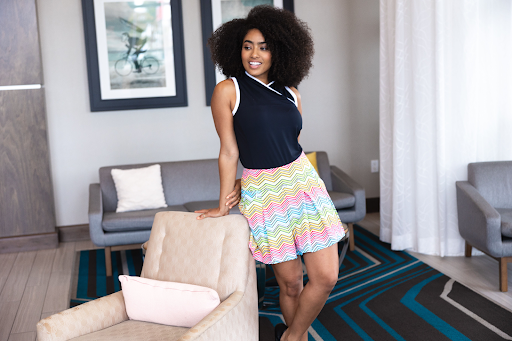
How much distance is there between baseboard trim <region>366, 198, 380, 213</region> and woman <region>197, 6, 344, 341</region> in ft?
10.3

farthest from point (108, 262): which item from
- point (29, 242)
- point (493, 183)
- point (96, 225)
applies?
point (493, 183)

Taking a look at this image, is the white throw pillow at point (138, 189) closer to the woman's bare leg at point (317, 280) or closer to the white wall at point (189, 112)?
the white wall at point (189, 112)

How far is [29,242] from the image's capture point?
13.6ft

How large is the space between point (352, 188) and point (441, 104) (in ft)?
3.02

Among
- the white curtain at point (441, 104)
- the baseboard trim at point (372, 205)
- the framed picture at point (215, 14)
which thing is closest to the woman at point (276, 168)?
the white curtain at point (441, 104)

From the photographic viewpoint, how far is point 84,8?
4.14 metres

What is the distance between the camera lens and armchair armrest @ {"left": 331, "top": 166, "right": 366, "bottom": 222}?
3.73 m

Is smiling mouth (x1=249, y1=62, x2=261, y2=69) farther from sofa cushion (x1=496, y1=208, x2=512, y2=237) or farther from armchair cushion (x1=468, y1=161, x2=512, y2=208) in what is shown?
armchair cushion (x1=468, y1=161, x2=512, y2=208)

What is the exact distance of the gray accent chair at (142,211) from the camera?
3.46 metres

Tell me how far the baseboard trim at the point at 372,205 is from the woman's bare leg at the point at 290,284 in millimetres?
3093

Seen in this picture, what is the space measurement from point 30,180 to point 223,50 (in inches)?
111

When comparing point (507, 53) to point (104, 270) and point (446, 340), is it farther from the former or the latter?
point (104, 270)

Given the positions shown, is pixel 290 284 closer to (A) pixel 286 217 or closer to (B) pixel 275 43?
(A) pixel 286 217

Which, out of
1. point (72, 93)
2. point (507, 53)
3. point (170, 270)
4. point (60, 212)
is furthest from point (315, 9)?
point (170, 270)
